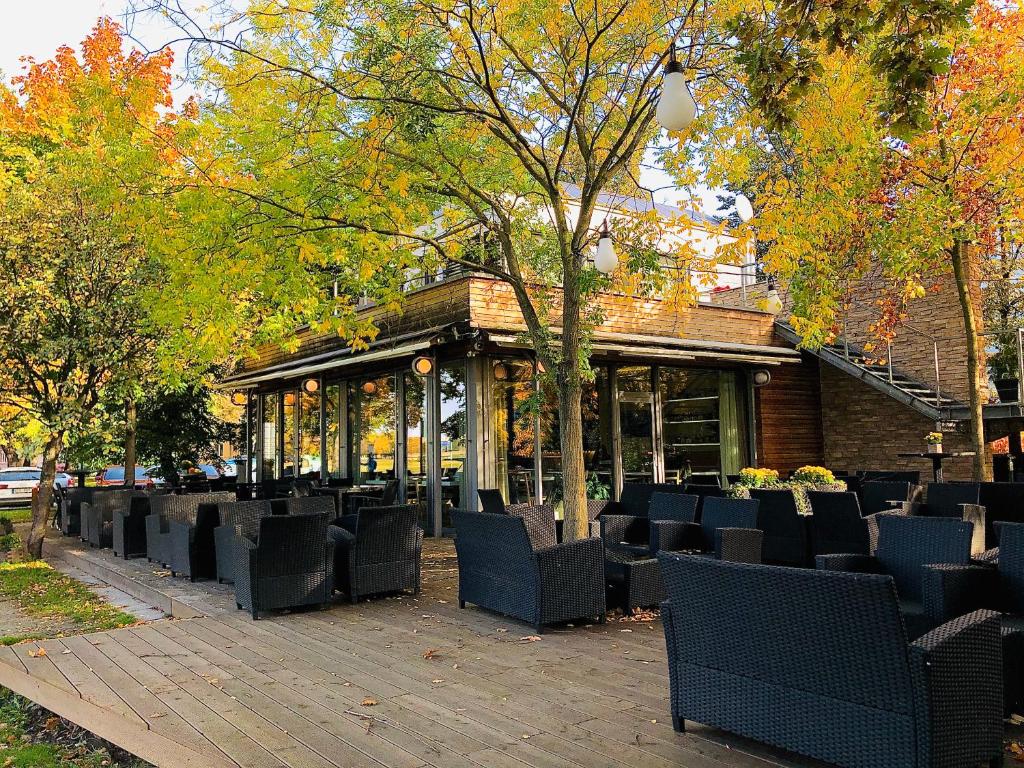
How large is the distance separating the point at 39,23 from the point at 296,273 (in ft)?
9.57

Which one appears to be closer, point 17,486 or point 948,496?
point 948,496

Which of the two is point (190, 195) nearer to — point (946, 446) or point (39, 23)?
point (39, 23)

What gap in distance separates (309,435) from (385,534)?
9769mm

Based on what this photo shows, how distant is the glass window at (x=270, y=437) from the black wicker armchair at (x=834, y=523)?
12.9 m

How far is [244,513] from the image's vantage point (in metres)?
8.41

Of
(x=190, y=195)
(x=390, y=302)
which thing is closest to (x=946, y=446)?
(x=390, y=302)

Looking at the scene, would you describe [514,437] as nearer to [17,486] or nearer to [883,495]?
[883,495]

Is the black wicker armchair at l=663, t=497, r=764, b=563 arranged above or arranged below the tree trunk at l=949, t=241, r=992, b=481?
below

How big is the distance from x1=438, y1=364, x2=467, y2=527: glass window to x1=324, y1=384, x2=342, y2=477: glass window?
3532 millimetres

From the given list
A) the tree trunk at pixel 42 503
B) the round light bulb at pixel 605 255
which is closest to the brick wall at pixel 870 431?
the round light bulb at pixel 605 255

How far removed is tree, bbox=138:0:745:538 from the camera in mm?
6668

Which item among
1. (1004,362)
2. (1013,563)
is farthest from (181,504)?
(1004,362)

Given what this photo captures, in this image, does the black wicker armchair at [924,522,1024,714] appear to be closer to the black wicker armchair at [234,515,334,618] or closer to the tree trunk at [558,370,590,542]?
the tree trunk at [558,370,590,542]

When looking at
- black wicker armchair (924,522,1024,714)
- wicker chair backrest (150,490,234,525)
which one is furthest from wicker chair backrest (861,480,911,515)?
wicker chair backrest (150,490,234,525)
